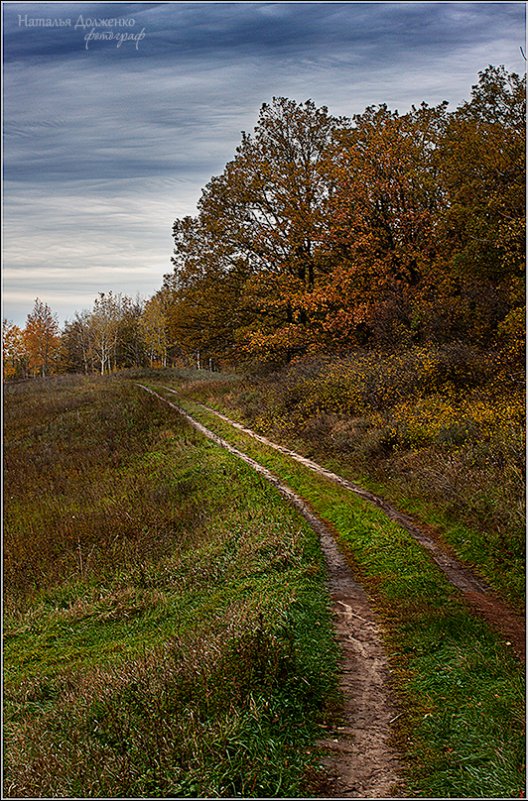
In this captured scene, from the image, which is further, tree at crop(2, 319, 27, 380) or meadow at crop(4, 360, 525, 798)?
tree at crop(2, 319, 27, 380)

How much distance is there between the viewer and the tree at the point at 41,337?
73625mm

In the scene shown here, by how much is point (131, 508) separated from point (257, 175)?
60.6ft

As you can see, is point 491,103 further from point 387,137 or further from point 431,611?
point 431,611

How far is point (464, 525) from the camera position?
1033 cm

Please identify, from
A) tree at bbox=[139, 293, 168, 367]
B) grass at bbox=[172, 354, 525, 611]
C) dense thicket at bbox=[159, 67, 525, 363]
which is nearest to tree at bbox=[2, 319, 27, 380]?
tree at bbox=[139, 293, 168, 367]

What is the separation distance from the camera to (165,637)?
793cm

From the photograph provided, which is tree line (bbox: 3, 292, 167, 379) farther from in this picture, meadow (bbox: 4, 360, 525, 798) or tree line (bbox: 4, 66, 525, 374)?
meadow (bbox: 4, 360, 525, 798)

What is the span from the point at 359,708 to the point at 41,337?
72.8 metres

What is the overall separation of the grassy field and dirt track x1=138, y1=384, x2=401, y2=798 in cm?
18

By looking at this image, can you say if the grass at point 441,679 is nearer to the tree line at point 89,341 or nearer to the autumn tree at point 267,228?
the autumn tree at point 267,228

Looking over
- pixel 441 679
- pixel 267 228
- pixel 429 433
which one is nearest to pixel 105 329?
pixel 267 228

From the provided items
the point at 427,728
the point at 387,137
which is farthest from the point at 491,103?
the point at 427,728

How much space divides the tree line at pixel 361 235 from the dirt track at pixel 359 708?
11995 mm

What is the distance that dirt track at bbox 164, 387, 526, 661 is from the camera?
7.24 m
